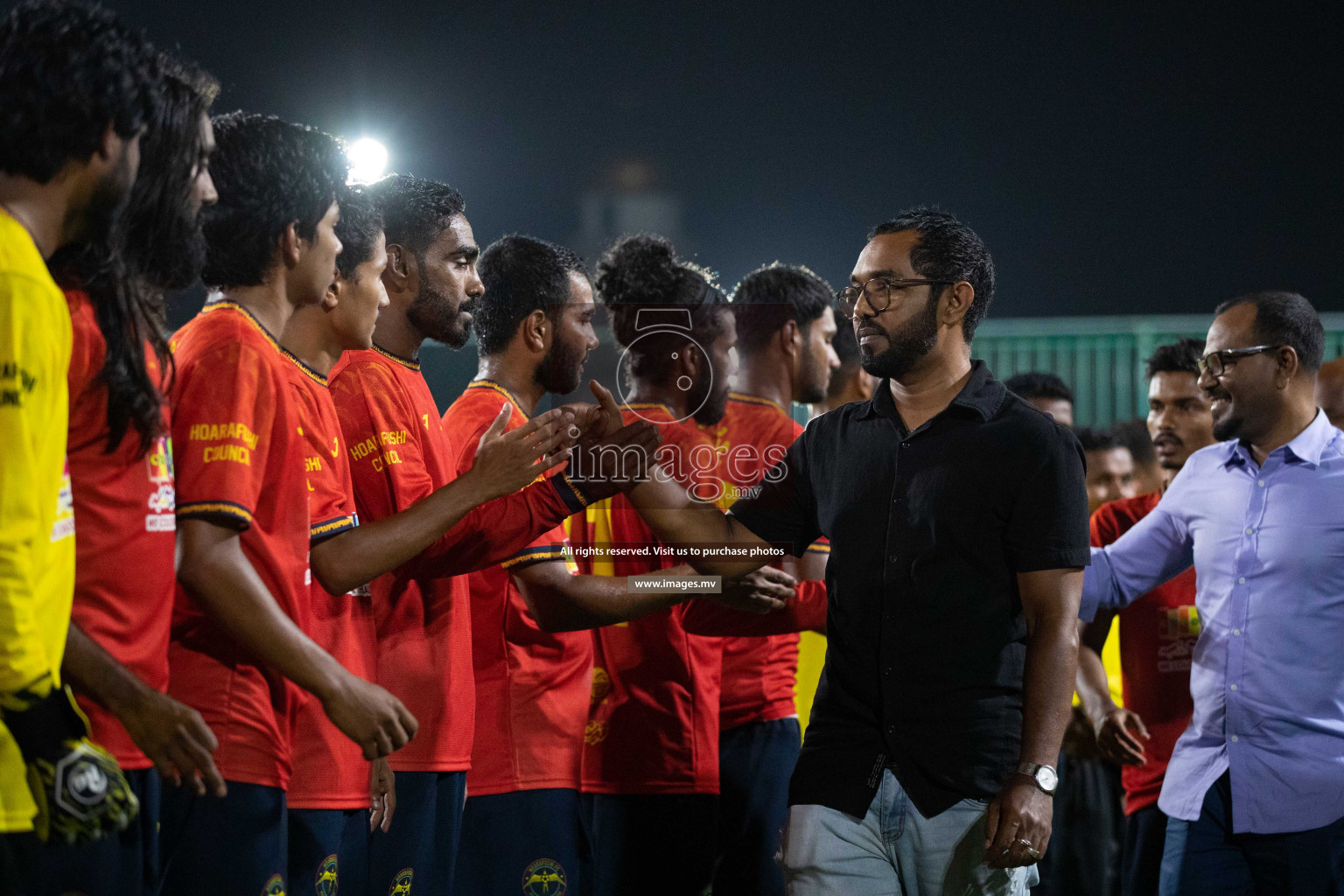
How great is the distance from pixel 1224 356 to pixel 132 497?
3.21 meters

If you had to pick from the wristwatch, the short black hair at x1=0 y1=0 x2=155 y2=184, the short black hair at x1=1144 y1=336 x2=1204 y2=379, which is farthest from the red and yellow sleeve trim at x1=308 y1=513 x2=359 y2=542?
the short black hair at x1=1144 y1=336 x2=1204 y2=379

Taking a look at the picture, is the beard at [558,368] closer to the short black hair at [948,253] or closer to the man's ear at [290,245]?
the short black hair at [948,253]

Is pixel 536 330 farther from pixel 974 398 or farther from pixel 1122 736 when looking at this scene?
pixel 1122 736

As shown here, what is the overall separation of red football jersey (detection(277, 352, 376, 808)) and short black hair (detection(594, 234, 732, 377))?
1.37 m

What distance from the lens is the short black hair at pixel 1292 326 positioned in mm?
3770

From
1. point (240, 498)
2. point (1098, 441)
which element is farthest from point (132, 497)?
point (1098, 441)

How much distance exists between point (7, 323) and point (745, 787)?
9.69 ft

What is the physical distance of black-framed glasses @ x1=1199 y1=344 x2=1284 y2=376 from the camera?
12.3 ft

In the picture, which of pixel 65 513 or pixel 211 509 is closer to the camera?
pixel 65 513

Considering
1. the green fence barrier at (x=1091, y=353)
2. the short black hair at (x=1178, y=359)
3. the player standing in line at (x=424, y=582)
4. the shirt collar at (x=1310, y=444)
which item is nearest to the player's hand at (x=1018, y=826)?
the player standing in line at (x=424, y=582)

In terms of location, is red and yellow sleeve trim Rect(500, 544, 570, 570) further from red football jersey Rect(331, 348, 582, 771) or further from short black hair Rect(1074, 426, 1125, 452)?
short black hair Rect(1074, 426, 1125, 452)

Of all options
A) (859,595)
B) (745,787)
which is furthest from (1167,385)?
(859,595)

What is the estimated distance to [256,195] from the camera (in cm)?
248

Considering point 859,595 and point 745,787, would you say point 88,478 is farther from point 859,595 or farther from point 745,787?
point 745,787
